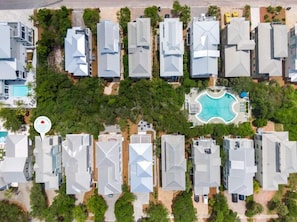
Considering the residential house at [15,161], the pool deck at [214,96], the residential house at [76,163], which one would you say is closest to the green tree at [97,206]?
the residential house at [76,163]

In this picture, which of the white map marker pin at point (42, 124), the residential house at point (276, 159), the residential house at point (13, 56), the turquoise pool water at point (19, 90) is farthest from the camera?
the turquoise pool water at point (19, 90)

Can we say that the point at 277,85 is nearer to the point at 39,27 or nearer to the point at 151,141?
the point at 151,141

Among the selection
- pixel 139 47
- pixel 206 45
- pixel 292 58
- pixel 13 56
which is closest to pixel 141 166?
pixel 139 47

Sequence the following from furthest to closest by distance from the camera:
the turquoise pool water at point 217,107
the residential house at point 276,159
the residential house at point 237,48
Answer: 1. the turquoise pool water at point 217,107
2. the residential house at point 237,48
3. the residential house at point 276,159

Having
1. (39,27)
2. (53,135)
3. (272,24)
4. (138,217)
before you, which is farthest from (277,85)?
(39,27)

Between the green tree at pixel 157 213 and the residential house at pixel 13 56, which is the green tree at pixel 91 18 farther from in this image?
the green tree at pixel 157 213

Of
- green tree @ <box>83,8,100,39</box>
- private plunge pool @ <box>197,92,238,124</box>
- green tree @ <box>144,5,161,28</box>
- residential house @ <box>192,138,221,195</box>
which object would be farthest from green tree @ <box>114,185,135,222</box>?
green tree @ <box>144,5,161,28</box>

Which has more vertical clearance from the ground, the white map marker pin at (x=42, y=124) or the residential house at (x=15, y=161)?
the white map marker pin at (x=42, y=124)

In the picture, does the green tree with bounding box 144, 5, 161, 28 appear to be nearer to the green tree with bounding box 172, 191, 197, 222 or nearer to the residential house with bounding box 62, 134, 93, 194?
the residential house with bounding box 62, 134, 93, 194
